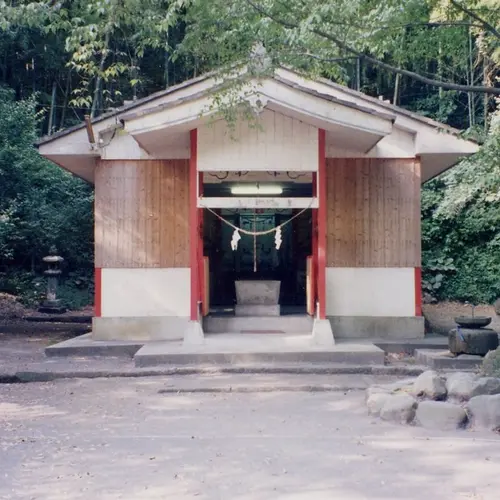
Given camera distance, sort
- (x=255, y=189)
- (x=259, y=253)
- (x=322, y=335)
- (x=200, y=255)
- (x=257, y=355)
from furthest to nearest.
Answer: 1. (x=259, y=253)
2. (x=255, y=189)
3. (x=200, y=255)
4. (x=322, y=335)
5. (x=257, y=355)

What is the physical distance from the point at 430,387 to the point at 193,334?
4.79 metres

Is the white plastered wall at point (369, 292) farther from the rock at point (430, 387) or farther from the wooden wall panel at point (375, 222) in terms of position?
the rock at point (430, 387)

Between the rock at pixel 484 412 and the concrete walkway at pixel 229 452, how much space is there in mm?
163

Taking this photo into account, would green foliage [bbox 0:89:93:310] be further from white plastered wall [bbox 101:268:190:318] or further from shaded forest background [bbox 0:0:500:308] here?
white plastered wall [bbox 101:268:190:318]

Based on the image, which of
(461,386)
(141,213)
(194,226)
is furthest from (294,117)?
(461,386)

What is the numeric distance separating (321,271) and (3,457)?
258 inches

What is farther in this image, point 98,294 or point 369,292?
point 369,292

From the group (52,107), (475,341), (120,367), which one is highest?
(52,107)

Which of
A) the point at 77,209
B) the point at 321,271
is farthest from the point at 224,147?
the point at 77,209

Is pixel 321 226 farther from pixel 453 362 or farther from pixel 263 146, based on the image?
pixel 453 362

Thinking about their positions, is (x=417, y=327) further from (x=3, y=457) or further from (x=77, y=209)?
(x=77, y=209)

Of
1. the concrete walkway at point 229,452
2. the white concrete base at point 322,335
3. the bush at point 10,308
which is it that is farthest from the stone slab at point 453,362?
the bush at point 10,308

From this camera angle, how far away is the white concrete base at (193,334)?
34.7 feet

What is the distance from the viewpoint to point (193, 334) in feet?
34.9
